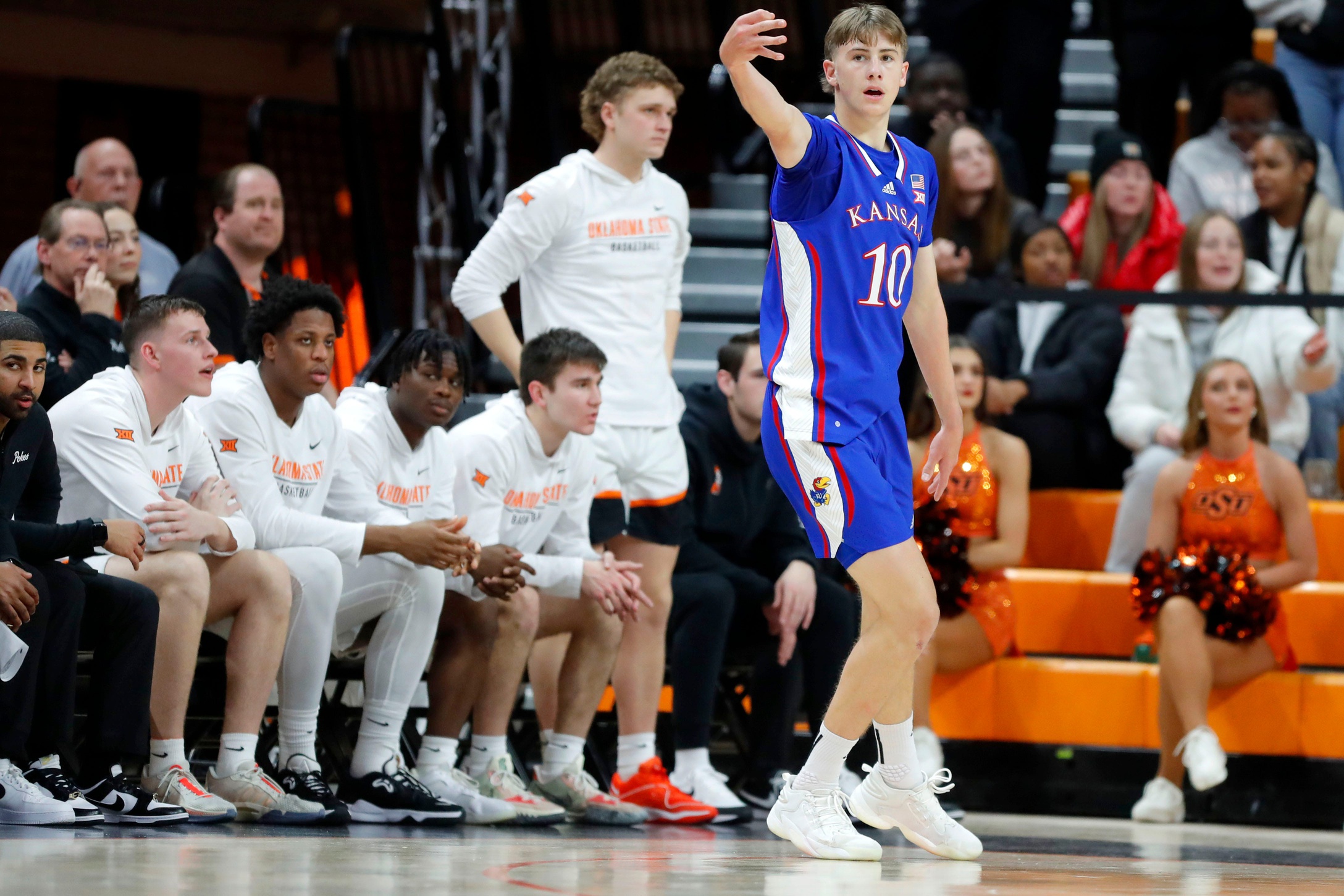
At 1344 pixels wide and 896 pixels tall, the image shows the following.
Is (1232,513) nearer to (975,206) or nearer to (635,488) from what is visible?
(975,206)

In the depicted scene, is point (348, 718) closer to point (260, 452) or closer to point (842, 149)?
point (260, 452)

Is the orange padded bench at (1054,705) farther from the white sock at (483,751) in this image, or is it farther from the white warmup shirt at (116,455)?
the white warmup shirt at (116,455)

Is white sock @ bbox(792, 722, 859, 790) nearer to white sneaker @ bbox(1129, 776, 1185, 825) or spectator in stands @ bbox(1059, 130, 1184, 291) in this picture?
white sneaker @ bbox(1129, 776, 1185, 825)

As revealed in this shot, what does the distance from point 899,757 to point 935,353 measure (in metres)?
0.92

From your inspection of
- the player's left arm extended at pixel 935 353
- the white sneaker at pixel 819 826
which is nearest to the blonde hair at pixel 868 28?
the player's left arm extended at pixel 935 353

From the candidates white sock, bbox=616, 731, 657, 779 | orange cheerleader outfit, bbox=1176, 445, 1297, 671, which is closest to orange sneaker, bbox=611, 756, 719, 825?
white sock, bbox=616, 731, 657, 779

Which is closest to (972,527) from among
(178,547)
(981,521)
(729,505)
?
(981,521)

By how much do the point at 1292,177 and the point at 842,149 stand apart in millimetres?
3939

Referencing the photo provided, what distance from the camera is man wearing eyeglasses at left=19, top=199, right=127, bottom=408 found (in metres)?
5.29

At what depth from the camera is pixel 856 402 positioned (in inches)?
154

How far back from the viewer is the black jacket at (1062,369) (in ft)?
22.3

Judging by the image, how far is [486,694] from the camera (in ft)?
16.4

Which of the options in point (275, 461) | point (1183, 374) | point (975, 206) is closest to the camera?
point (275, 461)

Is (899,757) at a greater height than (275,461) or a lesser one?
lesser
